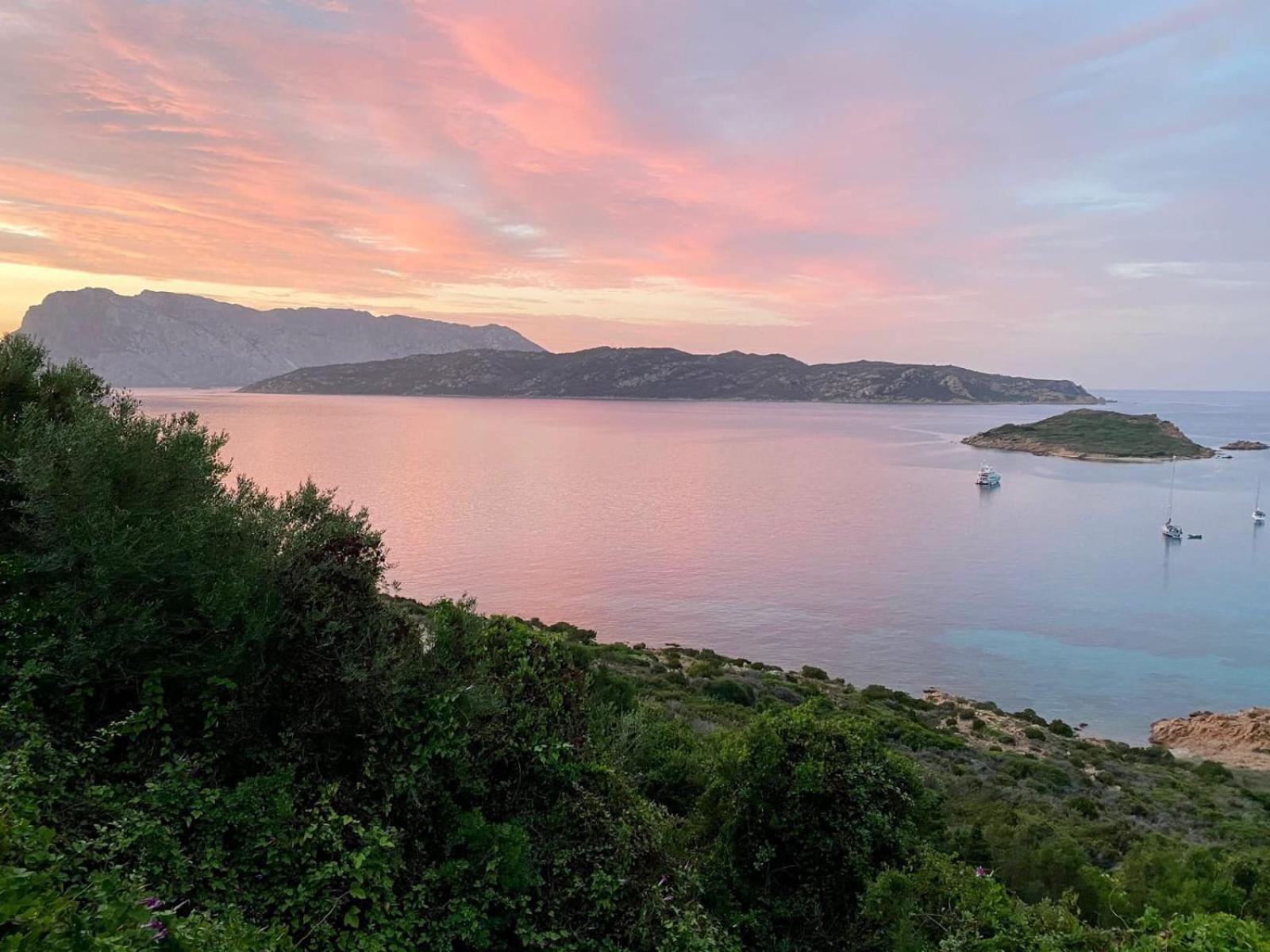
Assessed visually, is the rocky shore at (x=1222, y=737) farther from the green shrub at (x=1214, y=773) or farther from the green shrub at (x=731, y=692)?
the green shrub at (x=731, y=692)

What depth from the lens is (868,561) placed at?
200 ft

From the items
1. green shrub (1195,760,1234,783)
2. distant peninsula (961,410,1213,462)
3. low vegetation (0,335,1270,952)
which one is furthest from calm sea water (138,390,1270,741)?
low vegetation (0,335,1270,952)

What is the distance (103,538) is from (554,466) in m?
101

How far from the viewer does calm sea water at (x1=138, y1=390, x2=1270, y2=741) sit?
41.5 meters

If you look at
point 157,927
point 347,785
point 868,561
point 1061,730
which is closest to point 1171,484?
point 868,561

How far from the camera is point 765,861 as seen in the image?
395 inches

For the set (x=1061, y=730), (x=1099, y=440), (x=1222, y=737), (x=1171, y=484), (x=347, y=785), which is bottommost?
(x=1222, y=737)

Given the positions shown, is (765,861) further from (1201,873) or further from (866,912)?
(1201,873)

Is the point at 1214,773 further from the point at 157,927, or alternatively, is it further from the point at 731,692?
the point at 157,927

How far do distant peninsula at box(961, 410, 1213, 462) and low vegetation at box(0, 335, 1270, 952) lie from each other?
506 ft

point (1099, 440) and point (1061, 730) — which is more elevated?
point (1099, 440)

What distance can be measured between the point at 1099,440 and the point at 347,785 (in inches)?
6930

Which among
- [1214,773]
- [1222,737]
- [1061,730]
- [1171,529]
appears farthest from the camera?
[1171,529]

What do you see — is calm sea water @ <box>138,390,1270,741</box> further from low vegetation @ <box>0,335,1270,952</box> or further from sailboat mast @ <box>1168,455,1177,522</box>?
low vegetation @ <box>0,335,1270,952</box>
